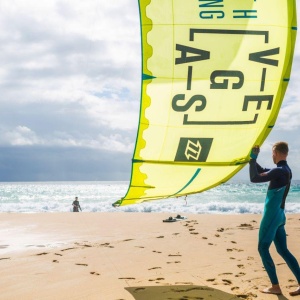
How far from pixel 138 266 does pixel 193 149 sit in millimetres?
4339

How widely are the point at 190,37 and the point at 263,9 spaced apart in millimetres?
616

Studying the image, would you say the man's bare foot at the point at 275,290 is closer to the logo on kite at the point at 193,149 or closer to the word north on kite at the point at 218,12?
the logo on kite at the point at 193,149

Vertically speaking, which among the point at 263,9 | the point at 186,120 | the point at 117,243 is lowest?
the point at 117,243

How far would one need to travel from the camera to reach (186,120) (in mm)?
3350

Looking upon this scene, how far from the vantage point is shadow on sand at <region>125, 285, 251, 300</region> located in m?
5.14

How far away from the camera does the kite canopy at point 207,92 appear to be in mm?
3322

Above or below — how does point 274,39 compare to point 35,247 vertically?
above

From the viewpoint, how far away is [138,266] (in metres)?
7.22

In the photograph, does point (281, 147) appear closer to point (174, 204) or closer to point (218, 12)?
point (218, 12)

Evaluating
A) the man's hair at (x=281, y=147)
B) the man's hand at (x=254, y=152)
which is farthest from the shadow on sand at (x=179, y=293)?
the man's hand at (x=254, y=152)

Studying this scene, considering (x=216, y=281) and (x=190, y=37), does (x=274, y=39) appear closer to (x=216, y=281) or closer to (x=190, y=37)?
(x=190, y=37)

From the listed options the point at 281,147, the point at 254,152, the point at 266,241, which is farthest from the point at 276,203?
the point at 254,152

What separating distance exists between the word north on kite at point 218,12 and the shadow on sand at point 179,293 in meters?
3.23

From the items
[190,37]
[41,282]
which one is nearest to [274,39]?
[190,37]
